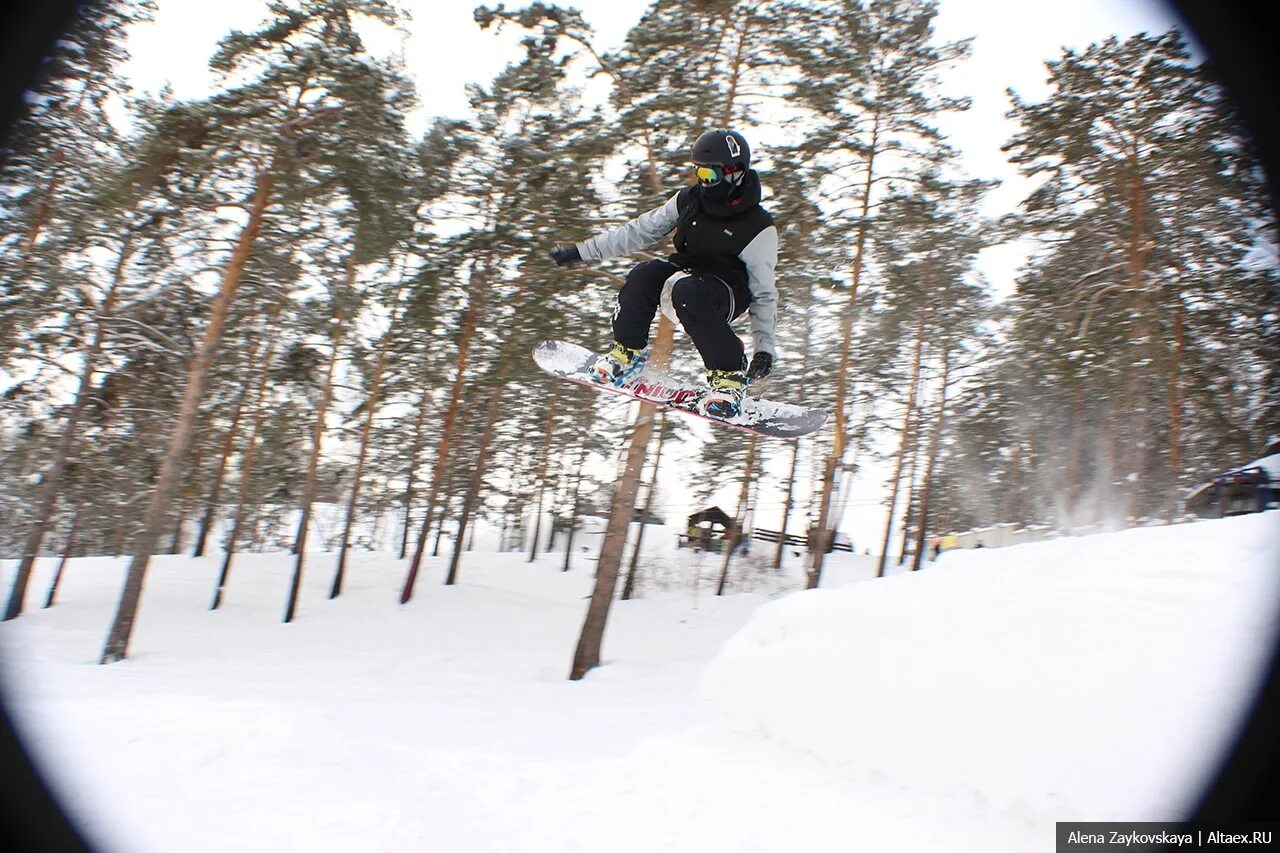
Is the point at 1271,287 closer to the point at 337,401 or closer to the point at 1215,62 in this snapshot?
the point at 1215,62

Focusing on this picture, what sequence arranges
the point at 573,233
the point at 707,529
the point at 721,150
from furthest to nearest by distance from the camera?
the point at 707,529, the point at 573,233, the point at 721,150

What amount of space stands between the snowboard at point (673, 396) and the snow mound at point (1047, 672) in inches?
67.7

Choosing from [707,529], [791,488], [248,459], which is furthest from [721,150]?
[707,529]

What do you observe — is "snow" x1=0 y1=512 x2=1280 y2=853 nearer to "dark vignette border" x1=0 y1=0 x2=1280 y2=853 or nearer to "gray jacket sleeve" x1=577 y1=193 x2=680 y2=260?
"dark vignette border" x1=0 y1=0 x2=1280 y2=853

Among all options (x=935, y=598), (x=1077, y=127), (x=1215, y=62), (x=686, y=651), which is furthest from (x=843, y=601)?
(x=1077, y=127)

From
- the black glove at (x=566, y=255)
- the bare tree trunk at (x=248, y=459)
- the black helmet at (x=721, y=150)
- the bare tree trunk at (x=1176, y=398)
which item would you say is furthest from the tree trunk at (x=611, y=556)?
the bare tree trunk at (x=248, y=459)

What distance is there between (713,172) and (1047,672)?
3.68 m

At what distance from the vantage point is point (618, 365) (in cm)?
597

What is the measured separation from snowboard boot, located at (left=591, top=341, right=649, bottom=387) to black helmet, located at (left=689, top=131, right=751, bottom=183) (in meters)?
1.62

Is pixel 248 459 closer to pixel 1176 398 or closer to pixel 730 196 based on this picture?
pixel 730 196

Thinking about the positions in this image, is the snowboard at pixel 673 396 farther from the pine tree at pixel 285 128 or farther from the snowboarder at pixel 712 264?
the pine tree at pixel 285 128

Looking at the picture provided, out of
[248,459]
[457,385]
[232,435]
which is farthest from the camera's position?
[248,459]

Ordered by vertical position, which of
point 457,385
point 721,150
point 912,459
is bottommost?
point 721,150

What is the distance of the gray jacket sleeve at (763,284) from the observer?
4.93 meters
